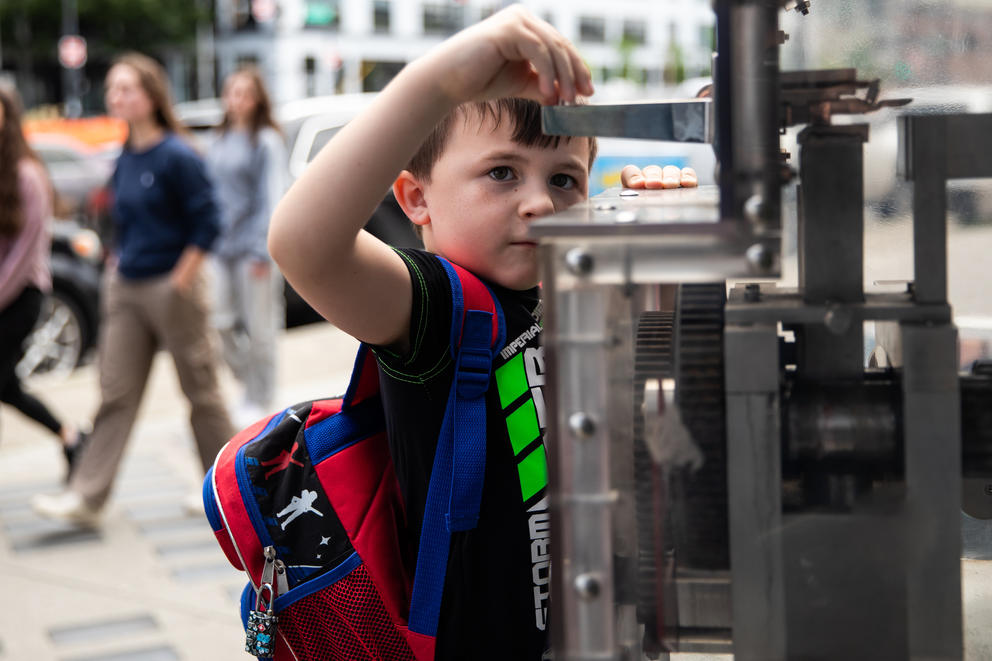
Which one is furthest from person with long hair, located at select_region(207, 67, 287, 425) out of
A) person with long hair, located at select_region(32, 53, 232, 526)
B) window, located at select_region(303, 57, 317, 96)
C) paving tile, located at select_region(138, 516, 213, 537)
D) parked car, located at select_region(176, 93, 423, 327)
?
window, located at select_region(303, 57, 317, 96)

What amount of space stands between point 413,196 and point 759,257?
0.86m

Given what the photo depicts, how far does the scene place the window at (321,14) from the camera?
45875mm

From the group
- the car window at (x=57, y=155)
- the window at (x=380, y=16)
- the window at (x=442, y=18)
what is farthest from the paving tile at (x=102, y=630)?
the window at (x=442, y=18)

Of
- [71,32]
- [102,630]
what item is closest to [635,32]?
[71,32]

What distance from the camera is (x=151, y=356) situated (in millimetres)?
5117

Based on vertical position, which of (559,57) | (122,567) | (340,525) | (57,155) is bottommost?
(122,567)

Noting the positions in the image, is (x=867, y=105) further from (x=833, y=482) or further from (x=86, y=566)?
(x=86, y=566)

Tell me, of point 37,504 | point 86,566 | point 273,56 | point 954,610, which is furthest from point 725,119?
point 273,56

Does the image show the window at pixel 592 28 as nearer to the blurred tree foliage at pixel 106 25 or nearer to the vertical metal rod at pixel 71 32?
the blurred tree foliage at pixel 106 25

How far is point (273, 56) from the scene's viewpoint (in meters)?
51.5

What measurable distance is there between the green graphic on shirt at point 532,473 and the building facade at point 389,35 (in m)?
45.1

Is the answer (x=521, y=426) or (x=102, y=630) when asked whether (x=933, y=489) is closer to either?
(x=521, y=426)

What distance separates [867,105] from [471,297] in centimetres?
54

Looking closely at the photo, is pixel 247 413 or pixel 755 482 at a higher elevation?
pixel 755 482
